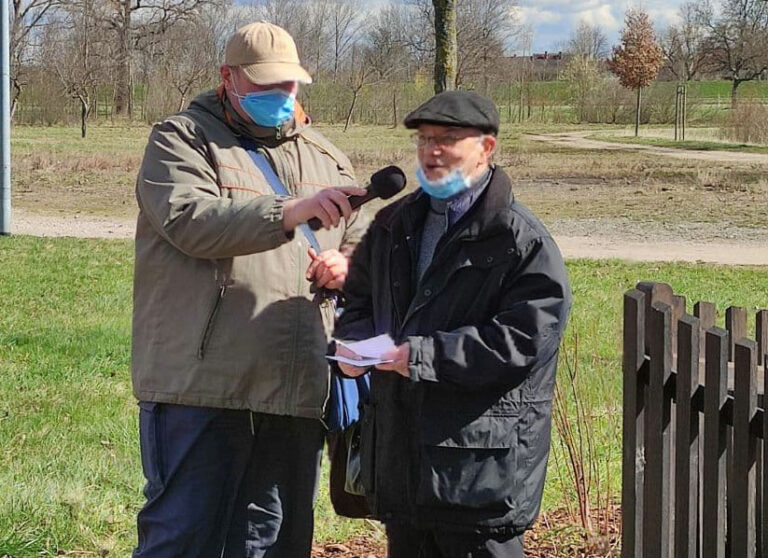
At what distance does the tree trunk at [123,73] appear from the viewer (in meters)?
46.1

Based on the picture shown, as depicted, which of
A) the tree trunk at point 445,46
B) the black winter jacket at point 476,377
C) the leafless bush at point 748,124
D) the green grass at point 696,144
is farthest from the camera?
the leafless bush at point 748,124

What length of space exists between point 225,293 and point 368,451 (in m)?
0.58

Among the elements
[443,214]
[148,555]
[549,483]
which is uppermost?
[443,214]

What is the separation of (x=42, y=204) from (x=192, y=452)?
52.5ft

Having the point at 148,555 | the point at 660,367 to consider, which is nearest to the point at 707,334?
the point at 660,367

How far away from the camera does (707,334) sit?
2793 mm

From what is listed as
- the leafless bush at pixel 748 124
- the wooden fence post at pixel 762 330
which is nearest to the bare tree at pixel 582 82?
the leafless bush at pixel 748 124

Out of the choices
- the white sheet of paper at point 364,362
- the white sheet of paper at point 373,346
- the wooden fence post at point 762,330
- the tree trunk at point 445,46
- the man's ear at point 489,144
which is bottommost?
the wooden fence post at point 762,330

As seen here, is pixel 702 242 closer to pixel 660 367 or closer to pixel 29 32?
pixel 660 367

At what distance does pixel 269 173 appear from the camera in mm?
3047

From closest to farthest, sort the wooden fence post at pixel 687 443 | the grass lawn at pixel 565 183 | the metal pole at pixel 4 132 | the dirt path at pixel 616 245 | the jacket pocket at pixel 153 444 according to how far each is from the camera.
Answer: the wooden fence post at pixel 687 443
the jacket pocket at pixel 153 444
the dirt path at pixel 616 245
the metal pole at pixel 4 132
the grass lawn at pixel 565 183

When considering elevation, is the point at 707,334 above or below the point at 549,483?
above

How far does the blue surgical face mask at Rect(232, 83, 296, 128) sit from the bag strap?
0.09 m

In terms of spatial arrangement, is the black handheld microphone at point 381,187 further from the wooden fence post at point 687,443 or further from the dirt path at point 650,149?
the dirt path at point 650,149
